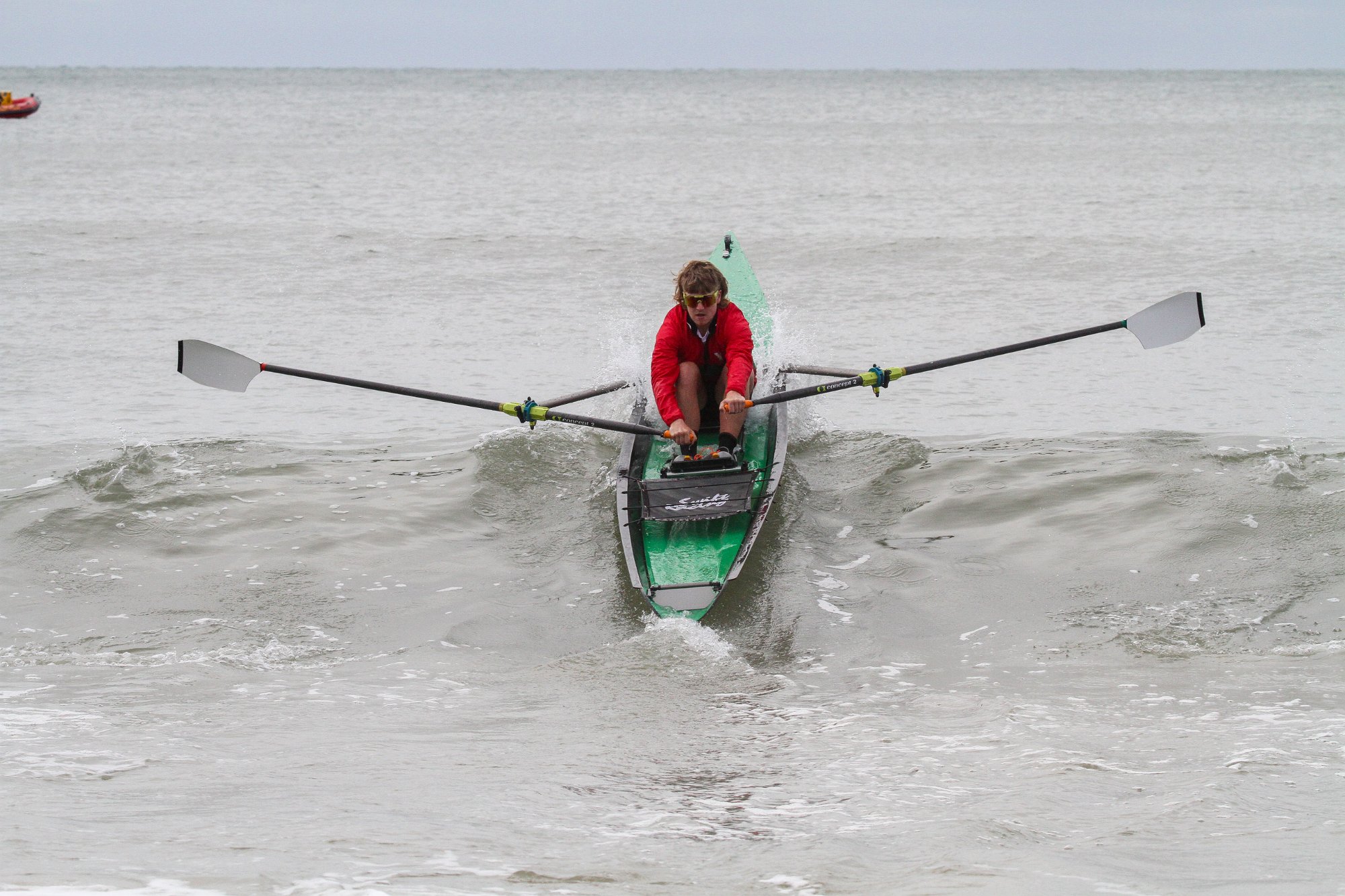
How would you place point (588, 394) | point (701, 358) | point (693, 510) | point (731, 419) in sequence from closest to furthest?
1. point (693, 510)
2. point (731, 419)
3. point (701, 358)
4. point (588, 394)

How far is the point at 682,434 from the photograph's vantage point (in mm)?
7207

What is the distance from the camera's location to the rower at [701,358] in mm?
7398

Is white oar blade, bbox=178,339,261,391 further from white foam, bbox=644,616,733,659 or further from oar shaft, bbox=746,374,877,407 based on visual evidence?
white foam, bbox=644,616,733,659

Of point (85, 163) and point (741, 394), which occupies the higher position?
point (85, 163)

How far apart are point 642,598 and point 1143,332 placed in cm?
394

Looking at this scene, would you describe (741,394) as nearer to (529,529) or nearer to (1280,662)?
(529,529)

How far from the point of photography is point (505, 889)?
3428mm

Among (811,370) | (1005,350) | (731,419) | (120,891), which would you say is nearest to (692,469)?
(731,419)

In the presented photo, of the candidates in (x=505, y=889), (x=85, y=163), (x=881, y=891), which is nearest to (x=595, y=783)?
(x=505, y=889)

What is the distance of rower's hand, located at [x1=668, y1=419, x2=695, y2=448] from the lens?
721 cm

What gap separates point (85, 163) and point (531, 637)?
119 ft

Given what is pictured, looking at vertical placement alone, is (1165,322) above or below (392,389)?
above

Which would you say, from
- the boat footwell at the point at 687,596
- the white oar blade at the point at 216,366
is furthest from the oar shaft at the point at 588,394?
the white oar blade at the point at 216,366

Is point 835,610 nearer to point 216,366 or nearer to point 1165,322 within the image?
point 1165,322
